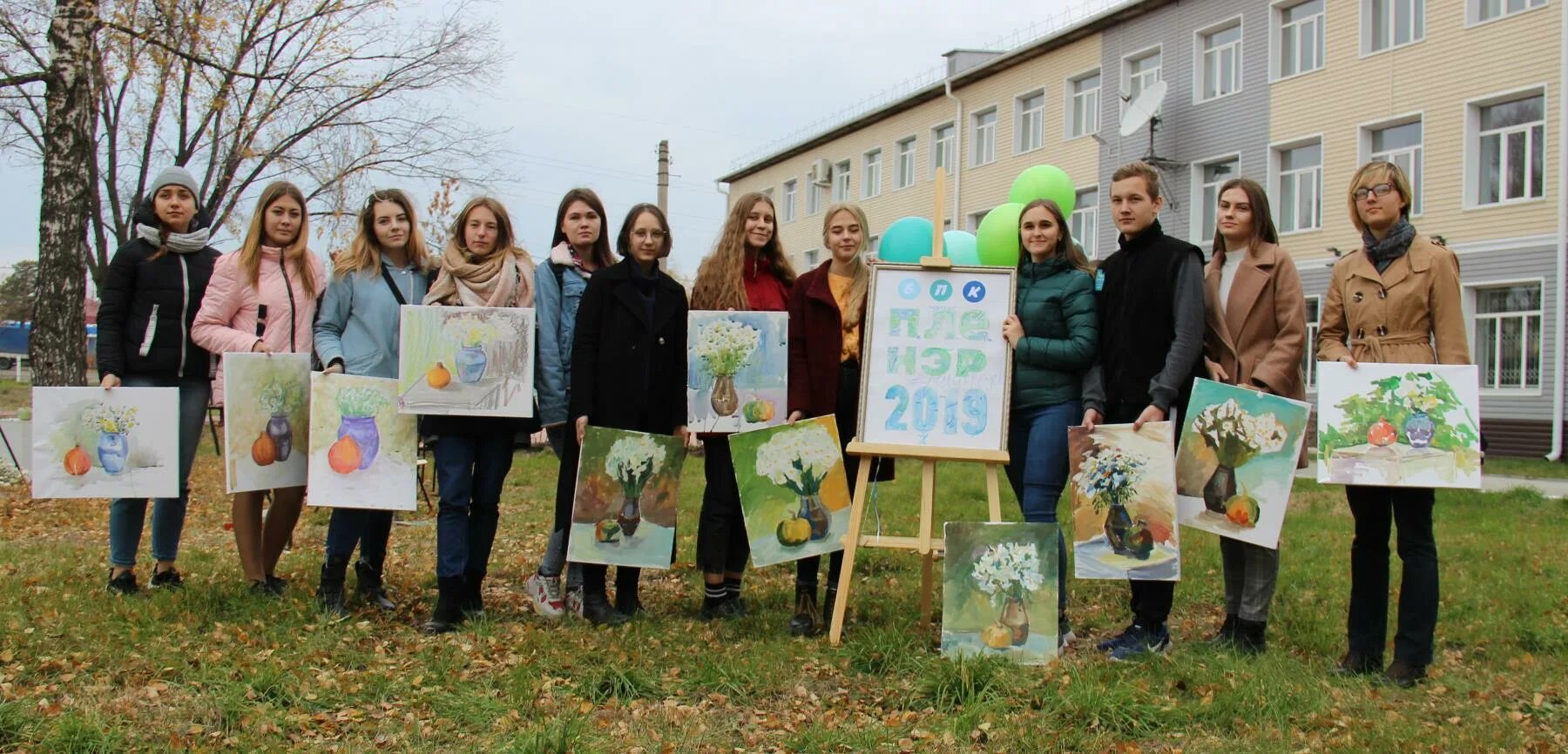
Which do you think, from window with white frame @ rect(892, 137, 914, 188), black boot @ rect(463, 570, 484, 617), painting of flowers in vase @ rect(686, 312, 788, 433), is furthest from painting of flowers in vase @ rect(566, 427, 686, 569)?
window with white frame @ rect(892, 137, 914, 188)

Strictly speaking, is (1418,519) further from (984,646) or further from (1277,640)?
(984,646)

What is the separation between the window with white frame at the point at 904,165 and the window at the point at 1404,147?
14.4m

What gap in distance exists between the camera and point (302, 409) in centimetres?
523

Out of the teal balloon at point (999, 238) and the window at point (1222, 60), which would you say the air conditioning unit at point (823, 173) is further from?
the teal balloon at point (999, 238)

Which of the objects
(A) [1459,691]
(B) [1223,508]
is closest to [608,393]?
(B) [1223,508]

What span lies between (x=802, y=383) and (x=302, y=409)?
2.37m

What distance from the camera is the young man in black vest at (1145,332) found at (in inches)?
181

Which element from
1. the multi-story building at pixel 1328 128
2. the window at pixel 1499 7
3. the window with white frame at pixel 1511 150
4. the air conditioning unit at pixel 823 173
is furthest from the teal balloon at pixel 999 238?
the air conditioning unit at pixel 823 173

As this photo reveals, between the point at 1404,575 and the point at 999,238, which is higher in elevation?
the point at 999,238

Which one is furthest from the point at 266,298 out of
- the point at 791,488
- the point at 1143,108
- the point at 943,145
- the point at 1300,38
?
the point at 943,145

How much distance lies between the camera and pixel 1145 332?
15.3 feet

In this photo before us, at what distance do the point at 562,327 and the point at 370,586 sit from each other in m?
1.62

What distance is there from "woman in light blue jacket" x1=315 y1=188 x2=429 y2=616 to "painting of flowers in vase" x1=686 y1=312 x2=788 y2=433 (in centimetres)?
141

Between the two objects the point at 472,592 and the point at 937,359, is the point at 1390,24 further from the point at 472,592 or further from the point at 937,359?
the point at 472,592
